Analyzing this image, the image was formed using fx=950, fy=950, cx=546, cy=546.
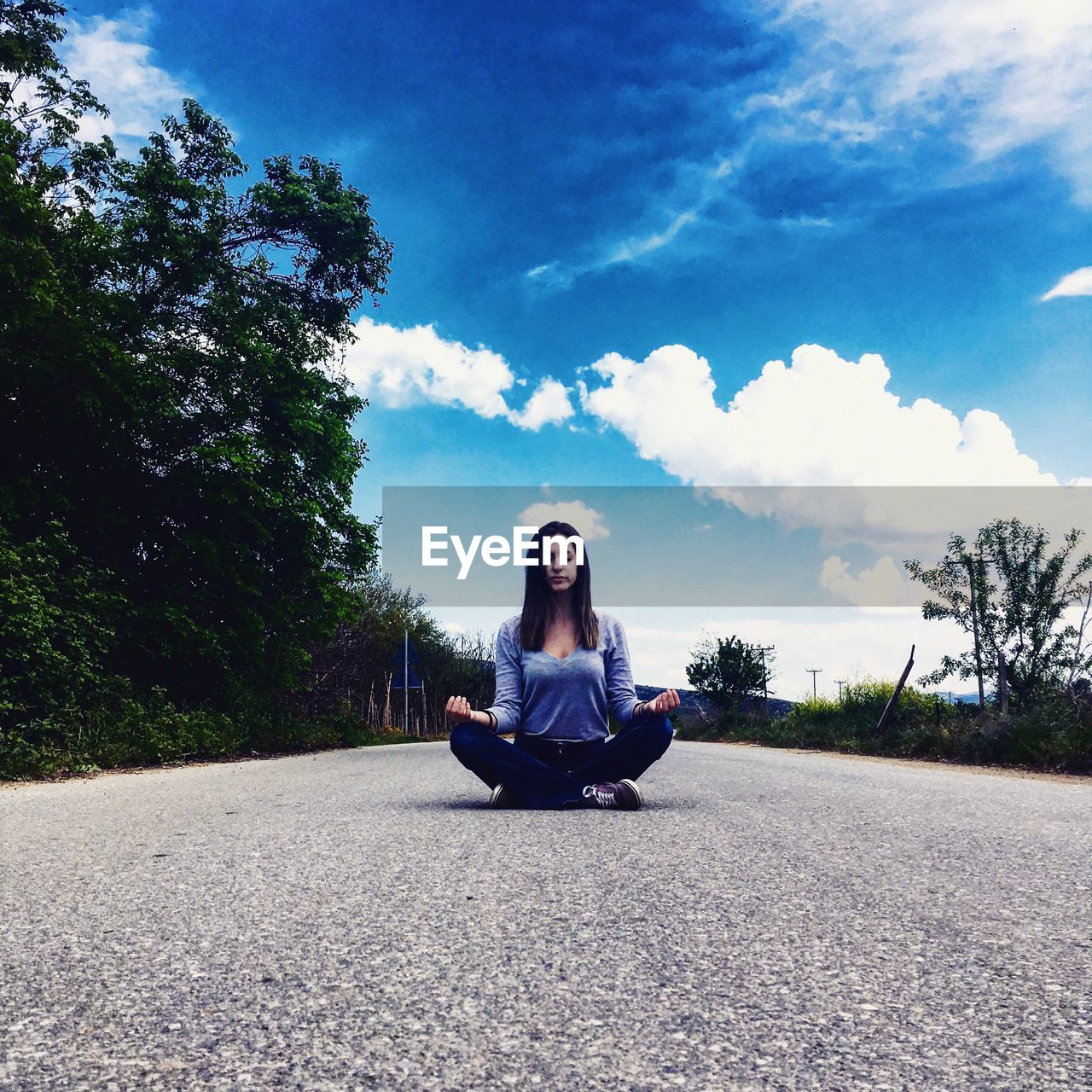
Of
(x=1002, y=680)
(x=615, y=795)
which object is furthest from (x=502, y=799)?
(x=1002, y=680)

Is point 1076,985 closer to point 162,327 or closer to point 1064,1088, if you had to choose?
point 1064,1088

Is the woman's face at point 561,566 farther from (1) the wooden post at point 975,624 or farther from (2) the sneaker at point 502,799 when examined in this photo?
(1) the wooden post at point 975,624

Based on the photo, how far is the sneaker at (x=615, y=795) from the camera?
513 cm

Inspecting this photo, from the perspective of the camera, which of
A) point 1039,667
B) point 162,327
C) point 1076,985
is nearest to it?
point 1076,985

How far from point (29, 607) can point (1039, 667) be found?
23.8 meters

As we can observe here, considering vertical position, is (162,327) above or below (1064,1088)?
above

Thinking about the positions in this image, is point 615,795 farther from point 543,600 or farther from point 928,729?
point 928,729

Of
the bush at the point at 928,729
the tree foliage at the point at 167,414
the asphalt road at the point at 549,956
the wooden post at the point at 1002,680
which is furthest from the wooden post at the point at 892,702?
the asphalt road at the point at 549,956

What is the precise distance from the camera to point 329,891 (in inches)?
124

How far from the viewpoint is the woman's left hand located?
4.63 metres

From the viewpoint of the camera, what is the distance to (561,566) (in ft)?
16.9

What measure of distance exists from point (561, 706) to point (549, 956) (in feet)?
9.23

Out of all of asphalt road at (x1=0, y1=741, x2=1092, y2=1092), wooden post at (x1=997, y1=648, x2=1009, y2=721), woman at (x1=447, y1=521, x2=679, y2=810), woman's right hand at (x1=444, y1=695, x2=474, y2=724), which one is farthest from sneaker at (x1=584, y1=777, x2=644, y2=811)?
wooden post at (x1=997, y1=648, x2=1009, y2=721)

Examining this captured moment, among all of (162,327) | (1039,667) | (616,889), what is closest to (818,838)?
(616,889)
